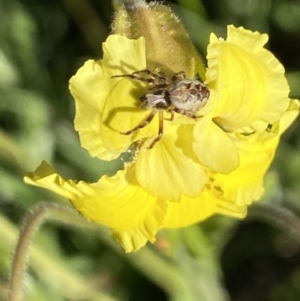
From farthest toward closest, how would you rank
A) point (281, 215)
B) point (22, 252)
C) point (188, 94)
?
point (281, 215) < point (22, 252) < point (188, 94)

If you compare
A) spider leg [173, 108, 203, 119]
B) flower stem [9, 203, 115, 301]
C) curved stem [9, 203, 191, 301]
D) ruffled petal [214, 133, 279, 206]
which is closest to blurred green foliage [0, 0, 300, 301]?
curved stem [9, 203, 191, 301]

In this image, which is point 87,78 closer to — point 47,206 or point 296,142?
point 47,206

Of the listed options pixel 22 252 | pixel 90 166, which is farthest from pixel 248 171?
pixel 90 166

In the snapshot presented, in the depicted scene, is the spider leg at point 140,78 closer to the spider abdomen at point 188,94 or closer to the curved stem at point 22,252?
the spider abdomen at point 188,94

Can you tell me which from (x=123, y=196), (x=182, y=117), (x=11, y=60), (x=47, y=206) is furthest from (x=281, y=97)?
(x=11, y=60)

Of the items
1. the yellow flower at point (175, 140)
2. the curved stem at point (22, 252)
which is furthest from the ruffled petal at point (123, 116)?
the curved stem at point (22, 252)

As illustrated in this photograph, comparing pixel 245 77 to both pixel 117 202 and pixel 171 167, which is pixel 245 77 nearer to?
pixel 171 167
